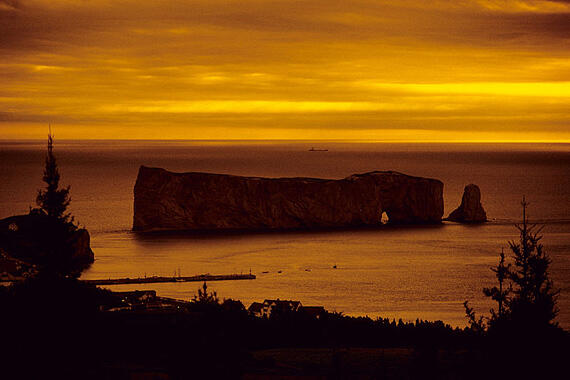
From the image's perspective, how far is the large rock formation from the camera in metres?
75.9

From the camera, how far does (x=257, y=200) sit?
7831 centimetres

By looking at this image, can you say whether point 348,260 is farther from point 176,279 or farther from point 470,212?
point 470,212

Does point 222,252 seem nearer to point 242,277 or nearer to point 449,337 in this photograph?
point 242,277

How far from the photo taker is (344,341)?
21.8 meters

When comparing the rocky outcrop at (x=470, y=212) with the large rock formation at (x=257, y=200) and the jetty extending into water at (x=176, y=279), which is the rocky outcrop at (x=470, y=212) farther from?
the jetty extending into water at (x=176, y=279)

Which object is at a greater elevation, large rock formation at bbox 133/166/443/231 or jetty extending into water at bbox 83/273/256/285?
large rock formation at bbox 133/166/443/231

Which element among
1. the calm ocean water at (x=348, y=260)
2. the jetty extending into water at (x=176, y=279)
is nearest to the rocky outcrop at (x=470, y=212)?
the calm ocean water at (x=348, y=260)

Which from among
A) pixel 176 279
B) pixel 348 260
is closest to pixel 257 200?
pixel 348 260

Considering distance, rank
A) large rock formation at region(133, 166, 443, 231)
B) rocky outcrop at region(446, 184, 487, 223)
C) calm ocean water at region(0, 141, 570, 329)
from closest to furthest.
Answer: calm ocean water at region(0, 141, 570, 329)
large rock formation at region(133, 166, 443, 231)
rocky outcrop at region(446, 184, 487, 223)

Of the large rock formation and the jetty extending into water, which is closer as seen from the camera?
the jetty extending into water

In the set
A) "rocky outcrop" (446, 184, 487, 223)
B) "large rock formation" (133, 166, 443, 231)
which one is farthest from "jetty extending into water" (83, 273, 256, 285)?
"rocky outcrop" (446, 184, 487, 223)

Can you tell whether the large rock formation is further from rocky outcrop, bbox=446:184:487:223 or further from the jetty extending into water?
the jetty extending into water

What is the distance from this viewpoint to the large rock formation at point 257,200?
75938 mm

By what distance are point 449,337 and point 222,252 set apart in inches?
1675
